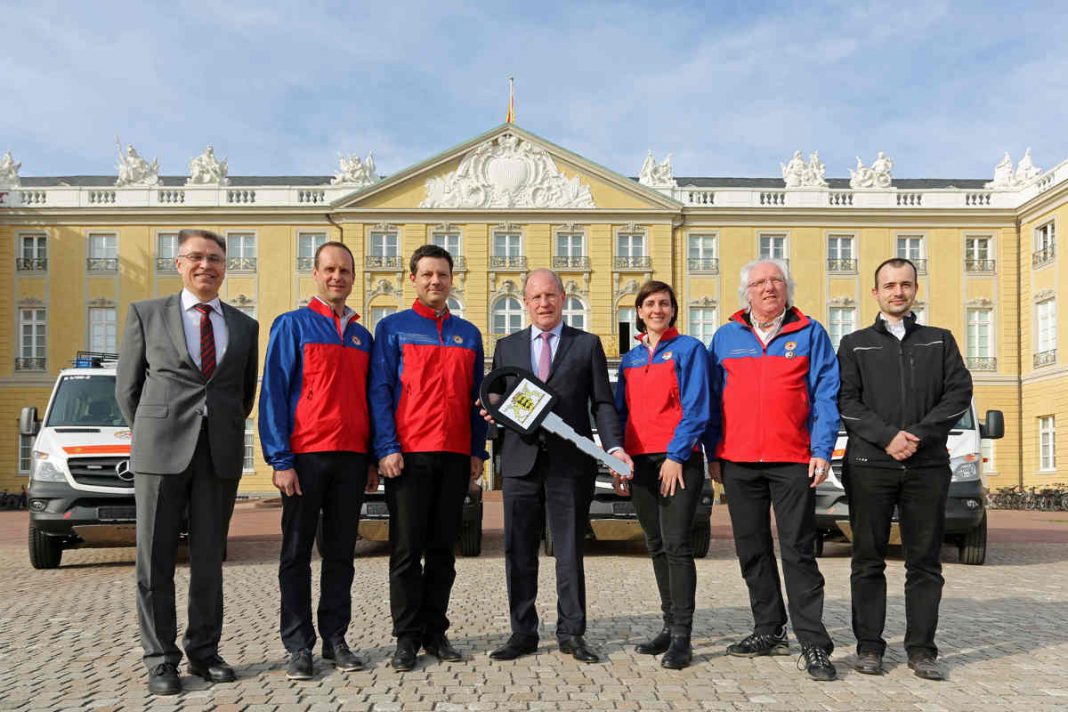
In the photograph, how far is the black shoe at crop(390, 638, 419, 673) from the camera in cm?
539

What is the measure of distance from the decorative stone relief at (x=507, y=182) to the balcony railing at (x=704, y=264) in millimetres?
4575

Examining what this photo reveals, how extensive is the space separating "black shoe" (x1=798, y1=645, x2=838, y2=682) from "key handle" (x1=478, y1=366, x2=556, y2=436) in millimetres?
1872

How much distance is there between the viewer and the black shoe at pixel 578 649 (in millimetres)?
5562

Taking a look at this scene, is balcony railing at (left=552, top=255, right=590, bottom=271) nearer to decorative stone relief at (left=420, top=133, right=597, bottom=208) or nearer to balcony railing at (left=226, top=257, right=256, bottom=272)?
decorative stone relief at (left=420, top=133, right=597, bottom=208)

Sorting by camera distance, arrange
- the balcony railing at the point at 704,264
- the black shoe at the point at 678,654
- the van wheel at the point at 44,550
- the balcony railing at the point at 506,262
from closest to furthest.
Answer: the black shoe at the point at 678,654, the van wheel at the point at 44,550, the balcony railing at the point at 506,262, the balcony railing at the point at 704,264

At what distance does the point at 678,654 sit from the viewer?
5.51 m

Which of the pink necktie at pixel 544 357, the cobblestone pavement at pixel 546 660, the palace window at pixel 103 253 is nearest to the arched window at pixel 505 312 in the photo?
the palace window at pixel 103 253

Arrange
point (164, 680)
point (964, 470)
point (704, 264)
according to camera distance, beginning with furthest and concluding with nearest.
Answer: point (704, 264)
point (964, 470)
point (164, 680)

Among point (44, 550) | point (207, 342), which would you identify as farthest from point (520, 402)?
point (44, 550)

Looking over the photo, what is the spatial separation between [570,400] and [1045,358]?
123 feet

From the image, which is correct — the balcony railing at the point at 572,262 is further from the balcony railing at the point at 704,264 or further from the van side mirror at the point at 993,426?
the van side mirror at the point at 993,426

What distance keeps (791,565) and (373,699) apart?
2.38 m

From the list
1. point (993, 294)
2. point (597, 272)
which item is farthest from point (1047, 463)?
point (597, 272)

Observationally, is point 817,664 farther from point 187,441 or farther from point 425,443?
point 187,441
